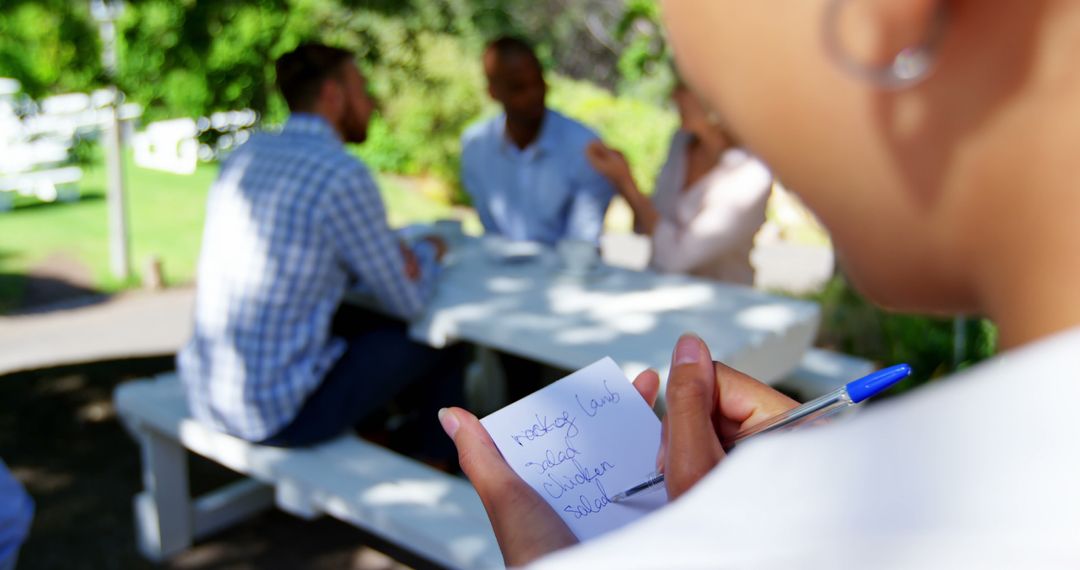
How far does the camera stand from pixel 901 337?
16.2ft

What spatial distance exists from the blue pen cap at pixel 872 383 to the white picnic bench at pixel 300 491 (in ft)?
4.77

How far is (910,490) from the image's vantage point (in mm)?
399

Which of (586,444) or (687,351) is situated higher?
(687,351)

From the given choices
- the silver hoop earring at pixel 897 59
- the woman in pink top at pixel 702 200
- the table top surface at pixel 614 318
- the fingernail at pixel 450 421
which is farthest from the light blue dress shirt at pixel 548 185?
the silver hoop earring at pixel 897 59

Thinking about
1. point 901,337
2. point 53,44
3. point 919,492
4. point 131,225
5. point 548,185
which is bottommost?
point 131,225

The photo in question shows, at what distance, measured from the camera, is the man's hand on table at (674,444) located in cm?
79

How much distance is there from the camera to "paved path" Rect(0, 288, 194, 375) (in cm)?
590

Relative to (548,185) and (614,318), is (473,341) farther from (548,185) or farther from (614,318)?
(548,185)

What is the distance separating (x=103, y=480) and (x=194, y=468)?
35 cm

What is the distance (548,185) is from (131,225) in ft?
21.4

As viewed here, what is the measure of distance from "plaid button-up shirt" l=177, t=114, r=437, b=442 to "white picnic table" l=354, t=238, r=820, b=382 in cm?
30

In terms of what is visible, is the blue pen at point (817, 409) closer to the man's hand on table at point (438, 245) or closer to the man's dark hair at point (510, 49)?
the man's hand on table at point (438, 245)

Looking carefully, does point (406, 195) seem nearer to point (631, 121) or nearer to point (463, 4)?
point (631, 121)

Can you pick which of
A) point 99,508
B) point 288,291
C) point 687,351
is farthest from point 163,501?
point 687,351
